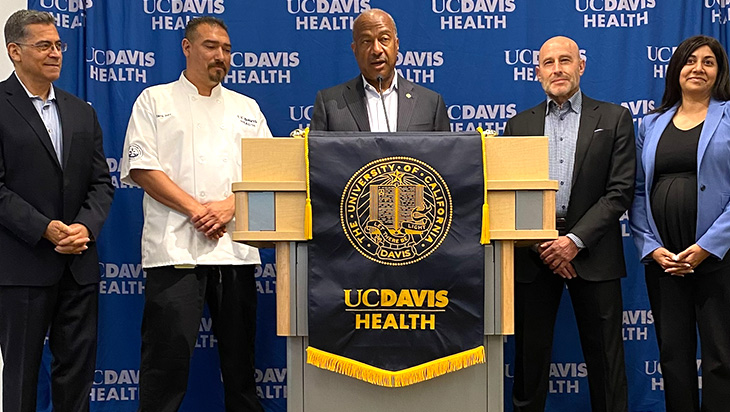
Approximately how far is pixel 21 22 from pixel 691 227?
270cm

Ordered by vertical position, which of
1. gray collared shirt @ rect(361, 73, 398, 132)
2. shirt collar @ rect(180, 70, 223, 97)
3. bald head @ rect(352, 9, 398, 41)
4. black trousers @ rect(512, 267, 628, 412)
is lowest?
black trousers @ rect(512, 267, 628, 412)

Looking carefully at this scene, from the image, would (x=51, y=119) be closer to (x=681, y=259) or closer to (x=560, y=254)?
(x=560, y=254)

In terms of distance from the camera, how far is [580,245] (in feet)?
10.5

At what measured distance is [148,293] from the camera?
343cm

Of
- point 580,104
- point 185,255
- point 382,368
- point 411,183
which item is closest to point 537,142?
point 411,183

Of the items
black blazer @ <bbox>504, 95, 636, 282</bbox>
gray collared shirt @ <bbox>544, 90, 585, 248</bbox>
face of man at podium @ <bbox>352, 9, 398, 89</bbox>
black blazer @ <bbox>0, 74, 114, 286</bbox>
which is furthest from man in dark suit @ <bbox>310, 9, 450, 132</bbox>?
black blazer @ <bbox>0, 74, 114, 286</bbox>

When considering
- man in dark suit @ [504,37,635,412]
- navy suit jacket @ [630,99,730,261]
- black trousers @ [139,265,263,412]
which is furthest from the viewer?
black trousers @ [139,265,263,412]

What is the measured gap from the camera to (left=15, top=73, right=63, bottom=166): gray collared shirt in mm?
3203

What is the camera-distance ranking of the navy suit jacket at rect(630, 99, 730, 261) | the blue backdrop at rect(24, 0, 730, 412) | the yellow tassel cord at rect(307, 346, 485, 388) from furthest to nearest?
1. the blue backdrop at rect(24, 0, 730, 412)
2. the navy suit jacket at rect(630, 99, 730, 261)
3. the yellow tassel cord at rect(307, 346, 485, 388)

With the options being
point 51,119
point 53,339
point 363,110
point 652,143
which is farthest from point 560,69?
point 53,339

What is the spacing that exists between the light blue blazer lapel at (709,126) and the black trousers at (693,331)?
411mm

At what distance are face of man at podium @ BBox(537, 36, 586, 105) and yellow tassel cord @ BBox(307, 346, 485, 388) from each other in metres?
1.46

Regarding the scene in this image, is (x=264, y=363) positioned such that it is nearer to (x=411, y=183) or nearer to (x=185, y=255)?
(x=185, y=255)

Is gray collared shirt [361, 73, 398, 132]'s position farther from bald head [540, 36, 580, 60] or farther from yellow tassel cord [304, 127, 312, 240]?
yellow tassel cord [304, 127, 312, 240]
